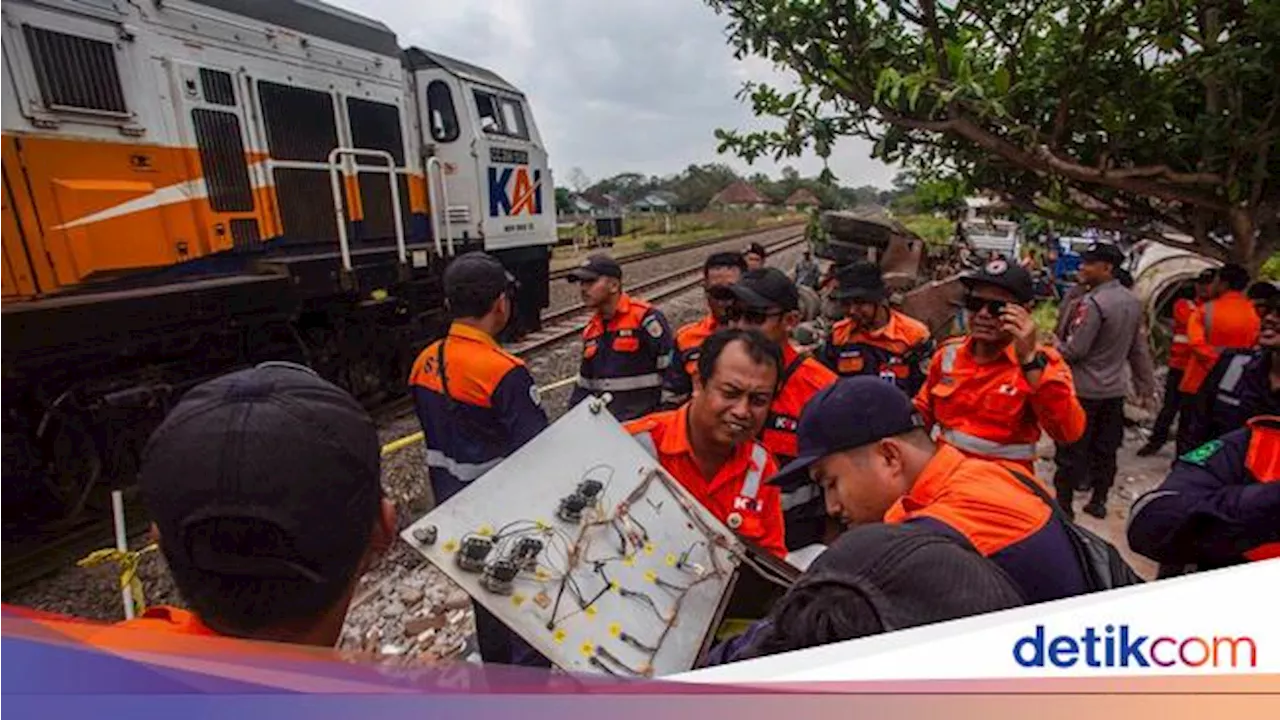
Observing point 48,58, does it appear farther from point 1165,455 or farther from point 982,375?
point 1165,455

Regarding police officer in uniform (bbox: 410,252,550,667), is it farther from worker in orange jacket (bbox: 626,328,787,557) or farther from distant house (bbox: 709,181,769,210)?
distant house (bbox: 709,181,769,210)

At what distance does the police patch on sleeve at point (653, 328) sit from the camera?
4441 mm

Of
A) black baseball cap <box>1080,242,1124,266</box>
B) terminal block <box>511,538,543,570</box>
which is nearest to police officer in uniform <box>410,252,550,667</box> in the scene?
terminal block <box>511,538,543,570</box>

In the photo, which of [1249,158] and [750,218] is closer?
[1249,158]

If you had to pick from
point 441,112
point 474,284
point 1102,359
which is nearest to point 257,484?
point 474,284

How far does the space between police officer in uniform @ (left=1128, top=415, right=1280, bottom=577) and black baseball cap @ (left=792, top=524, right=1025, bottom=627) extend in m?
1.44

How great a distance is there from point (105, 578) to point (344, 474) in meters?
Answer: 4.18

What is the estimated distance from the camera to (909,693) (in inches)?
32.6

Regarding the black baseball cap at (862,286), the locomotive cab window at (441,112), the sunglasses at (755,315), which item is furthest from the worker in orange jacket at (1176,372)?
the locomotive cab window at (441,112)

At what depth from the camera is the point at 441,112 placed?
8641 millimetres

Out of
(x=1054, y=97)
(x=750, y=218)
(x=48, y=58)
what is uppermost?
(x=48, y=58)

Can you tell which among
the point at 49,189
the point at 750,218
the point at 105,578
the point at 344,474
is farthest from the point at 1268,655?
the point at 750,218

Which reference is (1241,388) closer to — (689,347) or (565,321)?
(689,347)

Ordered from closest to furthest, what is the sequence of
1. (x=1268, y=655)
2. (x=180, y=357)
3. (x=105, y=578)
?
(x=1268, y=655) < (x=105, y=578) < (x=180, y=357)
